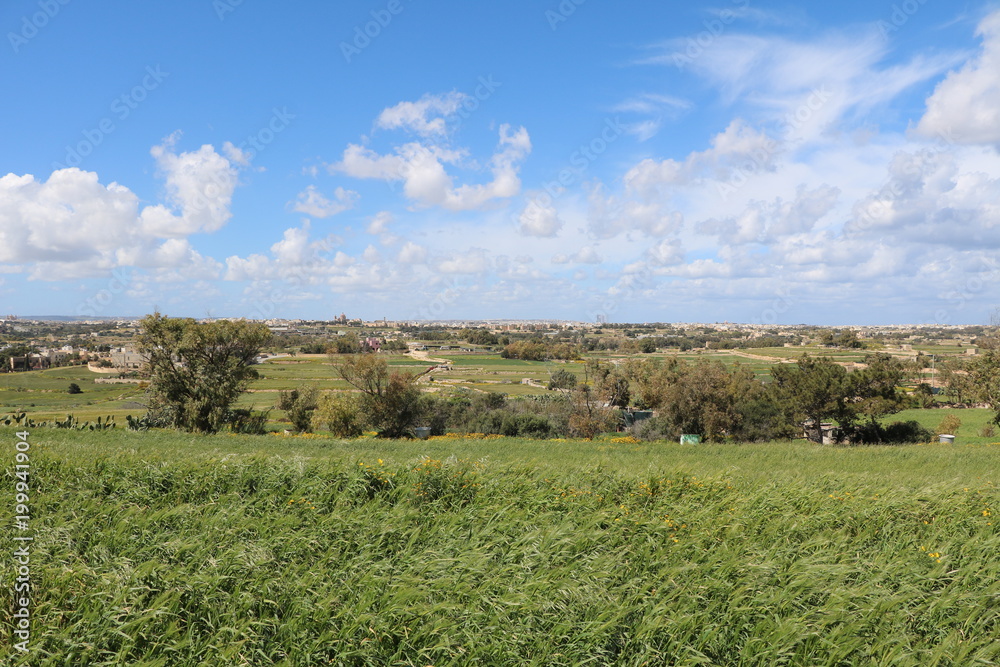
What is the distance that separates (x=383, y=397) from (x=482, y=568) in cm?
2844

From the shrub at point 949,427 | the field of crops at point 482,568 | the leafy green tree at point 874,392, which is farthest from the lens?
the shrub at point 949,427

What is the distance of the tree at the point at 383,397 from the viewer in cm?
3191

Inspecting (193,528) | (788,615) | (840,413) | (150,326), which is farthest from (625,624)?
(840,413)

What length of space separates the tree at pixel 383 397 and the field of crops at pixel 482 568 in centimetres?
2484

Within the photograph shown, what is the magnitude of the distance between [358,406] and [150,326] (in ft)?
38.4

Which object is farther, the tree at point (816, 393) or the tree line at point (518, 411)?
the tree at point (816, 393)

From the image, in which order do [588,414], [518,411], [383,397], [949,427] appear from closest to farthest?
[383,397] < [949,427] < [588,414] < [518,411]

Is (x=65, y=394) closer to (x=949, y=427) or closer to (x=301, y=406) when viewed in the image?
(x=301, y=406)

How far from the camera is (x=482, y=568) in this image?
4656mm

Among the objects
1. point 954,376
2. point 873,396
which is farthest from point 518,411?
point 954,376

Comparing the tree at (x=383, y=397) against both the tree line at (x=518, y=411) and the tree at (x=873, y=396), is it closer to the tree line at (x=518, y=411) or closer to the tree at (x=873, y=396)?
the tree line at (x=518, y=411)

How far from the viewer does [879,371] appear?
3216 centimetres

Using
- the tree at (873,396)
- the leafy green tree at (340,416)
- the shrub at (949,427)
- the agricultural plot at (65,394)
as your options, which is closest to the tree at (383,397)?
the leafy green tree at (340,416)

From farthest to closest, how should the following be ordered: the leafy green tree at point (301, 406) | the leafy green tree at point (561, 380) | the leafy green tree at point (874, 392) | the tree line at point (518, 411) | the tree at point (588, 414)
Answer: the leafy green tree at point (561, 380), the leafy green tree at point (301, 406), the tree at point (588, 414), the leafy green tree at point (874, 392), the tree line at point (518, 411)
